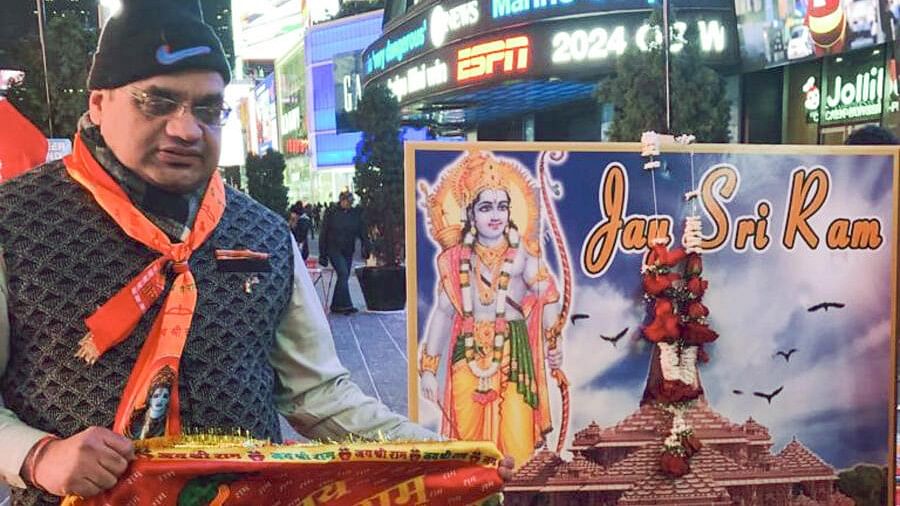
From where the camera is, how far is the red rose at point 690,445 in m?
2.39

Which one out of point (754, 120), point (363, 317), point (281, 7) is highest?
point (281, 7)

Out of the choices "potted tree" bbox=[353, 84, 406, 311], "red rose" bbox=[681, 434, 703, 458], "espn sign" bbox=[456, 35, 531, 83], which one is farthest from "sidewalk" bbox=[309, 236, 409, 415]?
"espn sign" bbox=[456, 35, 531, 83]

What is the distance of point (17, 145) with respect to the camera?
6.09m

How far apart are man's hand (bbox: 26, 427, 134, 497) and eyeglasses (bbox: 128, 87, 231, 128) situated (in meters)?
0.49

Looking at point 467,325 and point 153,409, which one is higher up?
point 153,409

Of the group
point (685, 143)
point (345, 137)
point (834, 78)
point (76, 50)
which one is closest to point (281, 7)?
point (345, 137)

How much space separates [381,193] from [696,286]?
7.00 metres

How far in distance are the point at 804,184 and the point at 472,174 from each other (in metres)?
1.11

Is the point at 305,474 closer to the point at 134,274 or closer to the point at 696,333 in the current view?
the point at 134,274

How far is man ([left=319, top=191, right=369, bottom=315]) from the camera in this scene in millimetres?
8805

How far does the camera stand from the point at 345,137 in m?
31.3

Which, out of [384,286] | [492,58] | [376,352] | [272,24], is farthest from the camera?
[272,24]

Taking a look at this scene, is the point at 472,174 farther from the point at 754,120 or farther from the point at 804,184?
the point at 754,120

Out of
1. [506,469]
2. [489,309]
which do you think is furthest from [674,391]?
[506,469]
